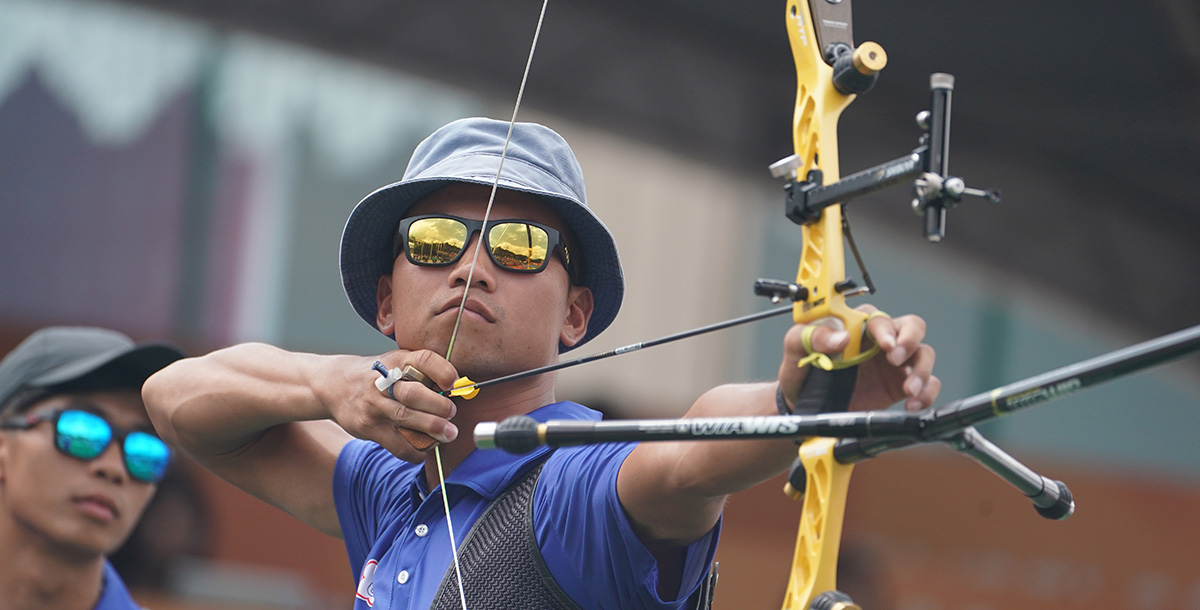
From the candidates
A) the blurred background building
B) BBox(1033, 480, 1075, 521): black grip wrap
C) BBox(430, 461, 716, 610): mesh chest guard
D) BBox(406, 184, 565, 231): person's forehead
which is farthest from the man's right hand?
the blurred background building

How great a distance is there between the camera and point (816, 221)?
4.89 ft

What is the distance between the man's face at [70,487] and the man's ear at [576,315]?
4.09ft

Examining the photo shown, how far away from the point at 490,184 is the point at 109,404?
138cm

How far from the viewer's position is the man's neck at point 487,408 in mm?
1927

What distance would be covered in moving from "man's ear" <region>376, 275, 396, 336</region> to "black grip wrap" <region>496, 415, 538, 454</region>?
2.58 ft

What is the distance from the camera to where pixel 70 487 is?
2770 mm

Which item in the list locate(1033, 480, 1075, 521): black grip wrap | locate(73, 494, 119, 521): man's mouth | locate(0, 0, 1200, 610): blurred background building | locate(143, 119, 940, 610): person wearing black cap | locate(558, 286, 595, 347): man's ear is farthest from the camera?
locate(0, 0, 1200, 610): blurred background building

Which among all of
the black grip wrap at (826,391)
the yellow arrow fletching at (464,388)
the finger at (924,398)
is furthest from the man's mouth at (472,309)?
the finger at (924,398)

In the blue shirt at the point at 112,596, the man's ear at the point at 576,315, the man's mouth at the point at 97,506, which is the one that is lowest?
the blue shirt at the point at 112,596

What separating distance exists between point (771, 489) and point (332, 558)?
8.71ft

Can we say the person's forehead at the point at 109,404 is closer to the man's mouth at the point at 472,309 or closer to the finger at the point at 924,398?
the man's mouth at the point at 472,309

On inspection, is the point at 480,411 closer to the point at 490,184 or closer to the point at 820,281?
the point at 490,184

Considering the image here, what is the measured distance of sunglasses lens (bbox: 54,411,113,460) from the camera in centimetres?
279

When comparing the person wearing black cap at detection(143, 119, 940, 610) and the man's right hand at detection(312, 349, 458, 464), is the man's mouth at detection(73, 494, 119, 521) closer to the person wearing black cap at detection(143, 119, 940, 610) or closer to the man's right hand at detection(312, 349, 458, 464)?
the person wearing black cap at detection(143, 119, 940, 610)
